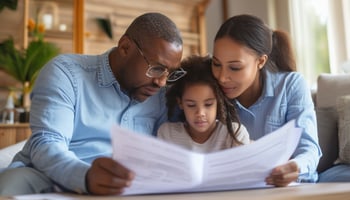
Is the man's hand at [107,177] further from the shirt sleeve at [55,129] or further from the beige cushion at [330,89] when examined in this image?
the beige cushion at [330,89]

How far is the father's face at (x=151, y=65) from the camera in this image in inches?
38.6

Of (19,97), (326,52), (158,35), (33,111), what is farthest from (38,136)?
(326,52)

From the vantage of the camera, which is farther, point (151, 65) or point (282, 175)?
point (151, 65)

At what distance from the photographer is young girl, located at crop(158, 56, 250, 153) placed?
1.14 m

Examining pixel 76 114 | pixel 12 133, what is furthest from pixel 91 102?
pixel 12 133

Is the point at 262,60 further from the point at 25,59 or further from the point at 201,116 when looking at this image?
the point at 25,59

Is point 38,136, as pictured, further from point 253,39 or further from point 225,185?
point 253,39

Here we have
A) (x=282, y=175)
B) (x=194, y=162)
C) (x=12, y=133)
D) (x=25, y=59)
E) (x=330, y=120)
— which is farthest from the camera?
(x=25, y=59)

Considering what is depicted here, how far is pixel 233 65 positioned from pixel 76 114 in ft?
1.45

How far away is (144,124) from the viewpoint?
3.67 feet

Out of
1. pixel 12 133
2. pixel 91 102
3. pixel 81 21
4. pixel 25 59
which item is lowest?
pixel 12 133

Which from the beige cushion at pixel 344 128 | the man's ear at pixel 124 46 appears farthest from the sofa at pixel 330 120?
the man's ear at pixel 124 46

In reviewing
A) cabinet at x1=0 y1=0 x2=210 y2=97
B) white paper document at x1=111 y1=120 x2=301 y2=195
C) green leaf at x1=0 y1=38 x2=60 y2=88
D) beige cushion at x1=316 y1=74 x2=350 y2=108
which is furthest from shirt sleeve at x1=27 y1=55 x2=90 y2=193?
cabinet at x1=0 y1=0 x2=210 y2=97

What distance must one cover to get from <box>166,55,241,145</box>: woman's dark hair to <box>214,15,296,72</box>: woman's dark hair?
0.38 ft
